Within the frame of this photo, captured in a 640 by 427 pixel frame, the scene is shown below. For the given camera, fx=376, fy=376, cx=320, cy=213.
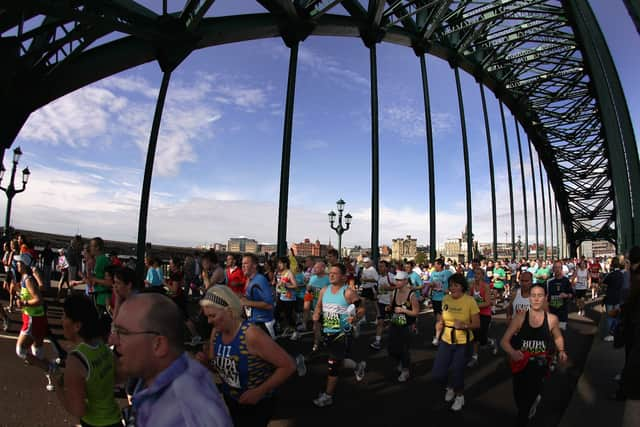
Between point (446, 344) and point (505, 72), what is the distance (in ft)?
119

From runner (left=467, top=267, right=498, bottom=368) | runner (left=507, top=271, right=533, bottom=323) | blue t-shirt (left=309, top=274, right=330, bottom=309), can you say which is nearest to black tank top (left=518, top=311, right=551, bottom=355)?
runner (left=507, top=271, right=533, bottom=323)

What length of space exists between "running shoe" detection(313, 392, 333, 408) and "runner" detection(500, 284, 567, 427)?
81.0 inches

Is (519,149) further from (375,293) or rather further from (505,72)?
(375,293)

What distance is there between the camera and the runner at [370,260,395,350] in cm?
808

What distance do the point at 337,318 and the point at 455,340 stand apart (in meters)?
1.59

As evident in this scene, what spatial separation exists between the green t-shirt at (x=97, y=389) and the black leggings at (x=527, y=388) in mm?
3796

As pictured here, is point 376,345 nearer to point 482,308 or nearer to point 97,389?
point 482,308

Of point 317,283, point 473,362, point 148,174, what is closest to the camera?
point 473,362

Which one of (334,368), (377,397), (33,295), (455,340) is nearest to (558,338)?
(455,340)

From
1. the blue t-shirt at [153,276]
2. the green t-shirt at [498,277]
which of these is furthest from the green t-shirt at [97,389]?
the green t-shirt at [498,277]

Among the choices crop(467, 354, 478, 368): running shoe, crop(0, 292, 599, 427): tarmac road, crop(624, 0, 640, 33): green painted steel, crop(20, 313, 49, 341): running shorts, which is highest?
crop(624, 0, 640, 33): green painted steel

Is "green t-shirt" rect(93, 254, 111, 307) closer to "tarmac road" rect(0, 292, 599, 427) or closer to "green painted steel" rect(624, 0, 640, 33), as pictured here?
"tarmac road" rect(0, 292, 599, 427)

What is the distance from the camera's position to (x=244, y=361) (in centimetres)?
248

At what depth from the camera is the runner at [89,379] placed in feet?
7.55
